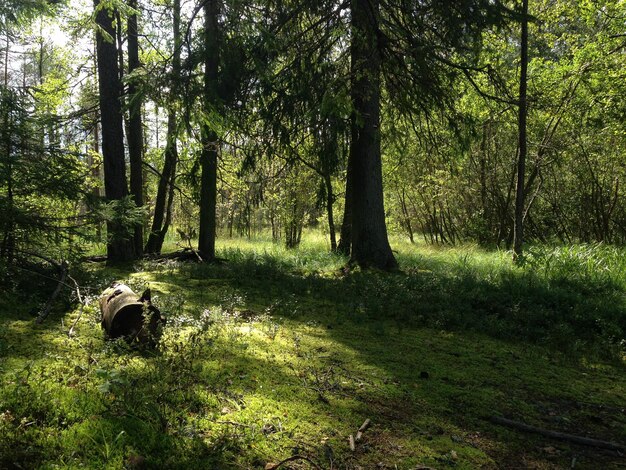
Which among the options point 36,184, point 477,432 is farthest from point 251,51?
point 477,432

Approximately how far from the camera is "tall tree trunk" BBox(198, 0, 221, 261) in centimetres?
823

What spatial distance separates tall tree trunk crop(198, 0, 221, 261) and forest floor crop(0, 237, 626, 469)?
252 cm

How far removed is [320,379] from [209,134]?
22.8 ft

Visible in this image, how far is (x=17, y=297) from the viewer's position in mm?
5156

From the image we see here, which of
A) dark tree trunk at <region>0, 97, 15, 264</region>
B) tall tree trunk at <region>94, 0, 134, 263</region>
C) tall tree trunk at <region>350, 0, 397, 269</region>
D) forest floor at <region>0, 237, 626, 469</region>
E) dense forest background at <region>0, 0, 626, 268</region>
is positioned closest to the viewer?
forest floor at <region>0, 237, 626, 469</region>

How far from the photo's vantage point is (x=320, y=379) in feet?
13.0

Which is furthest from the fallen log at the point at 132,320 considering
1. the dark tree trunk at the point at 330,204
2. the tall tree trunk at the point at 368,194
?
the dark tree trunk at the point at 330,204

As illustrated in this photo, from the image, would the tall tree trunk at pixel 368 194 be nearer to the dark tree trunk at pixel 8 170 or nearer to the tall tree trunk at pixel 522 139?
the tall tree trunk at pixel 522 139

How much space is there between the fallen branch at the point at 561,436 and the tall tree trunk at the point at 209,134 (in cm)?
666

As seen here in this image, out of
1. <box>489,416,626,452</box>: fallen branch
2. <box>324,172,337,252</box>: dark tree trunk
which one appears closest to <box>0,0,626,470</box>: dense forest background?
<box>489,416,626,452</box>: fallen branch

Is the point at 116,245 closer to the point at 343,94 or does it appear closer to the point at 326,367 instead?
the point at 343,94

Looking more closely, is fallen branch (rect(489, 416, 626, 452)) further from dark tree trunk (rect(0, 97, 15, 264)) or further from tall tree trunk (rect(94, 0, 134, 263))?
tall tree trunk (rect(94, 0, 134, 263))

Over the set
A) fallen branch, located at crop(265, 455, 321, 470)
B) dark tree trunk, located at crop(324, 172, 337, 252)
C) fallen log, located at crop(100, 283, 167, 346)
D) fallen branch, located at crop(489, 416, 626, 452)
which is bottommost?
fallen branch, located at crop(489, 416, 626, 452)

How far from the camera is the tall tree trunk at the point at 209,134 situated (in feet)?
27.0
